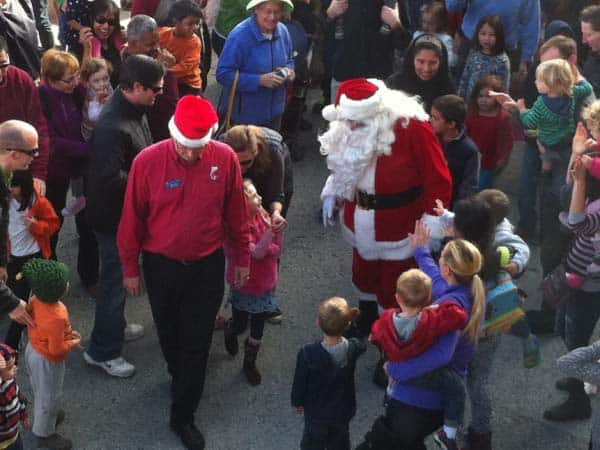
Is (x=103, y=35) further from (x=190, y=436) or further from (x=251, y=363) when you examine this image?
(x=190, y=436)

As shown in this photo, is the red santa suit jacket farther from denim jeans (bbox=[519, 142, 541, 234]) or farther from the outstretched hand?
denim jeans (bbox=[519, 142, 541, 234])

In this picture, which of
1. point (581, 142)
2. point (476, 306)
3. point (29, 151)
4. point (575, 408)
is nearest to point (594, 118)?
point (581, 142)

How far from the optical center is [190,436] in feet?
15.8

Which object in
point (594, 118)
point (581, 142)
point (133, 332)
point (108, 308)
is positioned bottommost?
point (133, 332)

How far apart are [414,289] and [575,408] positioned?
5.27 feet

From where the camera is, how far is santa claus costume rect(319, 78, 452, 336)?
4945 millimetres

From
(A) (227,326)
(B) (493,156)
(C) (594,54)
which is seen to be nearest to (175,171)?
(A) (227,326)

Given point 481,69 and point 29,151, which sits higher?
point 29,151

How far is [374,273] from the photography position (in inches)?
212

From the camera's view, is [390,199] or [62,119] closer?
[390,199]

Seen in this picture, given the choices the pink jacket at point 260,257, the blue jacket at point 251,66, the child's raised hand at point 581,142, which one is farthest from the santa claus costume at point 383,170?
the blue jacket at point 251,66

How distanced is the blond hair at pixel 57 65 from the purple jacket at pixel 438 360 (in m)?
2.79

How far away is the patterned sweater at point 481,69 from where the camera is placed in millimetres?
7160

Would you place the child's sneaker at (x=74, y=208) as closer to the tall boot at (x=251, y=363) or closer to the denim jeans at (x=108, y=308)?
the denim jeans at (x=108, y=308)
